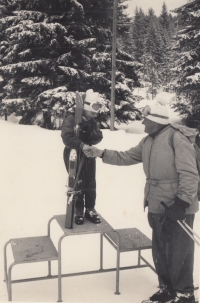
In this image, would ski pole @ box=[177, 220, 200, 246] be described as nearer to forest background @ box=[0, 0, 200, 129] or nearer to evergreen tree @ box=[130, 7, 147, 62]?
forest background @ box=[0, 0, 200, 129]

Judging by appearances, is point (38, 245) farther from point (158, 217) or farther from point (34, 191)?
point (34, 191)

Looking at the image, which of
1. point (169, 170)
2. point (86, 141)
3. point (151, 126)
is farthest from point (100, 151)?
point (169, 170)

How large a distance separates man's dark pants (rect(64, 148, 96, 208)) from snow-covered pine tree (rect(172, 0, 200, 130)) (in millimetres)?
1423

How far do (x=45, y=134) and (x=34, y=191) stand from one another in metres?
0.91

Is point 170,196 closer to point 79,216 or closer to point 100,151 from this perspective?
point 100,151

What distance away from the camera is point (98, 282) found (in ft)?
11.0

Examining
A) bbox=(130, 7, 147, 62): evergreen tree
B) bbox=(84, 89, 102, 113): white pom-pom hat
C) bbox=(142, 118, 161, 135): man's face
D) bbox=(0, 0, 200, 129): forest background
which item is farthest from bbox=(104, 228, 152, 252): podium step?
bbox=(130, 7, 147, 62): evergreen tree

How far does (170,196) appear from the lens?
2.65 metres

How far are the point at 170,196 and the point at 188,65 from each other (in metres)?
2.22

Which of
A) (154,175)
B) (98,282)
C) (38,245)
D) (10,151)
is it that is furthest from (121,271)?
(10,151)

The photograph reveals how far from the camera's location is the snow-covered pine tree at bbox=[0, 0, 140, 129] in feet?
13.7

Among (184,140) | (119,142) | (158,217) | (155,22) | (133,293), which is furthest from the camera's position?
(119,142)

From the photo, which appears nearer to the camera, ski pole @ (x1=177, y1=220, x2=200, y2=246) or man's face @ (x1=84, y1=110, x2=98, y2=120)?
ski pole @ (x1=177, y1=220, x2=200, y2=246)

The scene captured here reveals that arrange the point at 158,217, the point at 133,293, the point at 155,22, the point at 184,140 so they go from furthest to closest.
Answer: the point at 155,22
the point at 133,293
the point at 158,217
the point at 184,140
